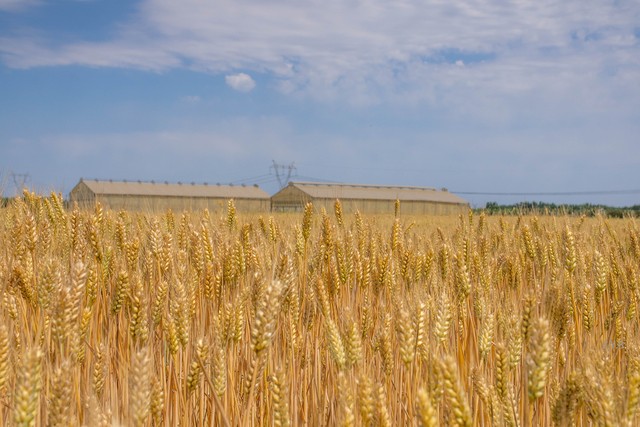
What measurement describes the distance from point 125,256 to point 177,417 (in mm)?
1118

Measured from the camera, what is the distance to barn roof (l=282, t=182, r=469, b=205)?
150 feet

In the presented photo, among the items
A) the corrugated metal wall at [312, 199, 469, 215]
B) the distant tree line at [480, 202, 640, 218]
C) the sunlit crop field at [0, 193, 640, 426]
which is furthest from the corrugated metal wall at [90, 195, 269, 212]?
the sunlit crop field at [0, 193, 640, 426]

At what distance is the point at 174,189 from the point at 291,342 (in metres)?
44.6

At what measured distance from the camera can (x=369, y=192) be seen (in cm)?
4712

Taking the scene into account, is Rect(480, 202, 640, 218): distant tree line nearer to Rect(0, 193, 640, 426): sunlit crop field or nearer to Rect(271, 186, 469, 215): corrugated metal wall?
Rect(0, 193, 640, 426): sunlit crop field

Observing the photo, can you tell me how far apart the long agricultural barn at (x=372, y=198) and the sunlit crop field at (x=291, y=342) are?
38826 mm

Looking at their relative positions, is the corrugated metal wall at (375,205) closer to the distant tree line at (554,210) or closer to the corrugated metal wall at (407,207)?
the corrugated metal wall at (407,207)

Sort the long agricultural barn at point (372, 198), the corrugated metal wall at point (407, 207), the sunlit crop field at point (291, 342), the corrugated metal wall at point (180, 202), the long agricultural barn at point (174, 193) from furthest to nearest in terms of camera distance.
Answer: the long agricultural barn at point (372, 198) → the corrugated metal wall at point (407, 207) → the long agricultural barn at point (174, 193) → the corrugated metal wall at point (180, 202) → the sunlit crop field at point (291, 342)

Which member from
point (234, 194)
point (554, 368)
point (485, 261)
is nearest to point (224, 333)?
point (554, 368)

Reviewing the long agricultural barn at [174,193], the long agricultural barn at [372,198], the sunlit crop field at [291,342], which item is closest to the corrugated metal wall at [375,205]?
the long agricultural barn at [372,198]

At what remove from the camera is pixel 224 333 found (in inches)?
76.3

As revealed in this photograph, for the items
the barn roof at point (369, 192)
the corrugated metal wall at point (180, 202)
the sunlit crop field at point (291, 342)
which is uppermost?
the barn roof at point (369, 192)

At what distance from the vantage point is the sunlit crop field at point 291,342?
53.8 inches

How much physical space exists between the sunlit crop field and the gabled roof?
38454 millimetres
